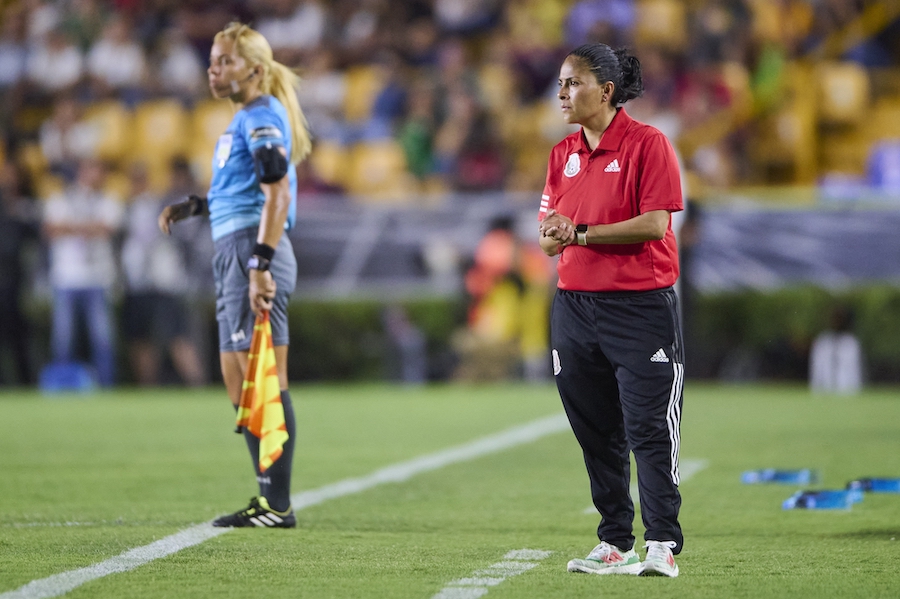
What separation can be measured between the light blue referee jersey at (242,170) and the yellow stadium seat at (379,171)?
36.2 feet

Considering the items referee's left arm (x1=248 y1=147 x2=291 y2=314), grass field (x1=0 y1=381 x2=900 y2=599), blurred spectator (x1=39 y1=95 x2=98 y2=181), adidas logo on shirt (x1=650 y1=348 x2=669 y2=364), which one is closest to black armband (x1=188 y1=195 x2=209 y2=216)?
referee's left arm (x1=248 y1=147 x2=291 y2=314)

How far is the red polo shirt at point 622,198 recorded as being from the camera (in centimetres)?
502

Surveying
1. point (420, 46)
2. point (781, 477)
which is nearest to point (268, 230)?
point (781, 477)

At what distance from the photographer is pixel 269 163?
6.25 metres

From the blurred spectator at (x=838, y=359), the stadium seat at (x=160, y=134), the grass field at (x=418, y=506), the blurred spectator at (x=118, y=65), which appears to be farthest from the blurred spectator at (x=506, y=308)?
the blurred spectator at (x=118, y=65)

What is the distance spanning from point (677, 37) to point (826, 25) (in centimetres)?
217

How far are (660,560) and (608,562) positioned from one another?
25 centimetres

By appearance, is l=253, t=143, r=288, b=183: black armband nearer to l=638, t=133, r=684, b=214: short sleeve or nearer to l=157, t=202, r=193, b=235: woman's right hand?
l=157, t=202, r=193, b=235: woman's right hand

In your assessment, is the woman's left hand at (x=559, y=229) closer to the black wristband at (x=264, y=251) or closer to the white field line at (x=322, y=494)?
the black wristband at (x=264, y=251)

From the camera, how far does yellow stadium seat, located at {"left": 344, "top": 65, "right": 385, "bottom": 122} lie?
760 inches

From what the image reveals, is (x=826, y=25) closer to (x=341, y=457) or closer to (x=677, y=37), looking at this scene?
(x=677, y=37)

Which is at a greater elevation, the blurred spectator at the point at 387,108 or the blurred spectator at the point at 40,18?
the blurred spectator at the point at 40,18

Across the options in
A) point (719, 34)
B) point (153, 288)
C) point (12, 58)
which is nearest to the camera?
point (153, 288)

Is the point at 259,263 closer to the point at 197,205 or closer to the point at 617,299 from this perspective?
the point at 197,205
